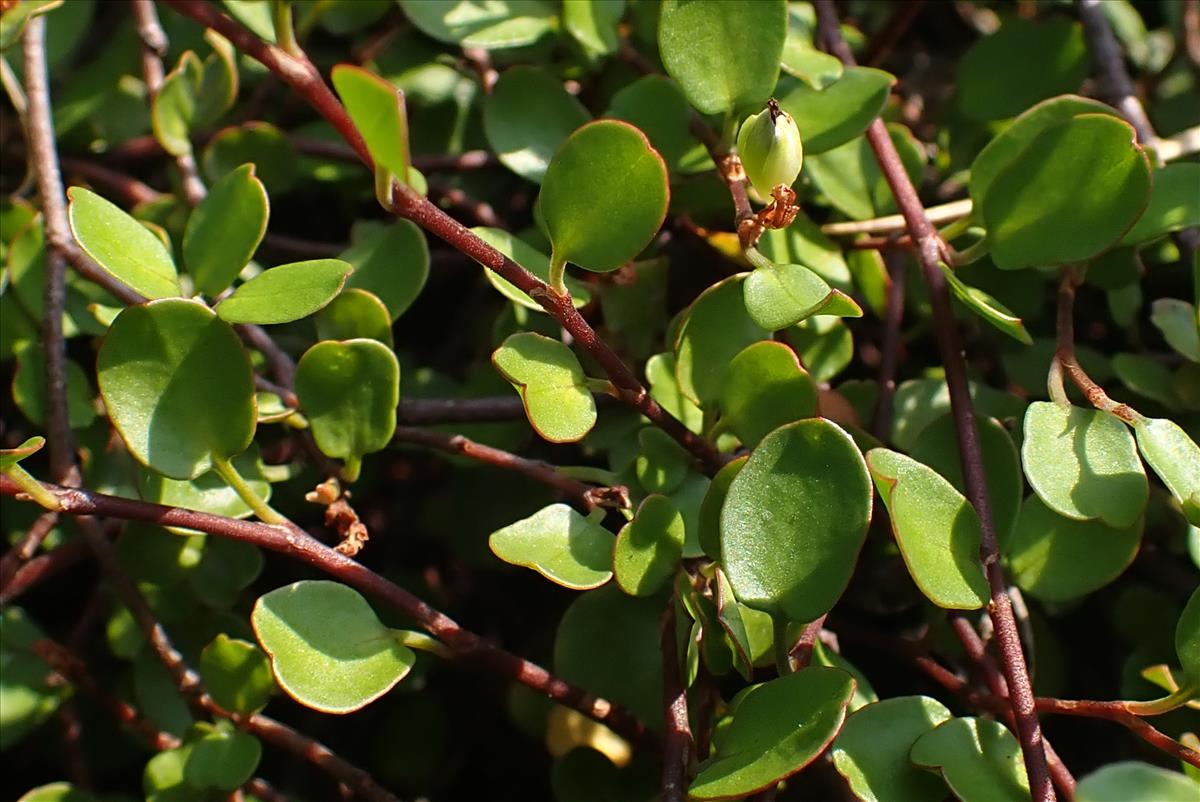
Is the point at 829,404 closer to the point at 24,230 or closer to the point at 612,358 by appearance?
the point at 612,358

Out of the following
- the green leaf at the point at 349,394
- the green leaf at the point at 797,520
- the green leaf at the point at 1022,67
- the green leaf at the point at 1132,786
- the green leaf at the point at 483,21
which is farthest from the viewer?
the green leaf at the point at 1022,67

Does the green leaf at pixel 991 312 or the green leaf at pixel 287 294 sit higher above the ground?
the green leaf at pixel 287 294

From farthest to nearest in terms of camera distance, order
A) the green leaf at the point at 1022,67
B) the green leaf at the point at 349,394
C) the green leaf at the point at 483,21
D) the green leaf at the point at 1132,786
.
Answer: the green leaf at the point at 1022,67 → the green leaf at the point at 483,21 → the green leaf at the point at 349,394 → the green leaf at the point at 1132,786

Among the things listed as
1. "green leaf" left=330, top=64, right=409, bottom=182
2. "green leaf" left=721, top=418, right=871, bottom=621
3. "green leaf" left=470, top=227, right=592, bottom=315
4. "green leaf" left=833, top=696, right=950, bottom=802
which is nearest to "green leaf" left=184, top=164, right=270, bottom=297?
"green leaf" left=470, top=227, right=592, bottom=315

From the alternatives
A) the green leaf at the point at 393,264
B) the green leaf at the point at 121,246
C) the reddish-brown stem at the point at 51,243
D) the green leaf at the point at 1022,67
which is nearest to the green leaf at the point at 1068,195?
the green leaf at the point at 1022,67

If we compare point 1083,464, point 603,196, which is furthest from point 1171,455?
point 603,196

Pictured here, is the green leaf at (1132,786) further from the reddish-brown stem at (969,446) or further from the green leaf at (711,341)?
the green leaf at (711,341)
